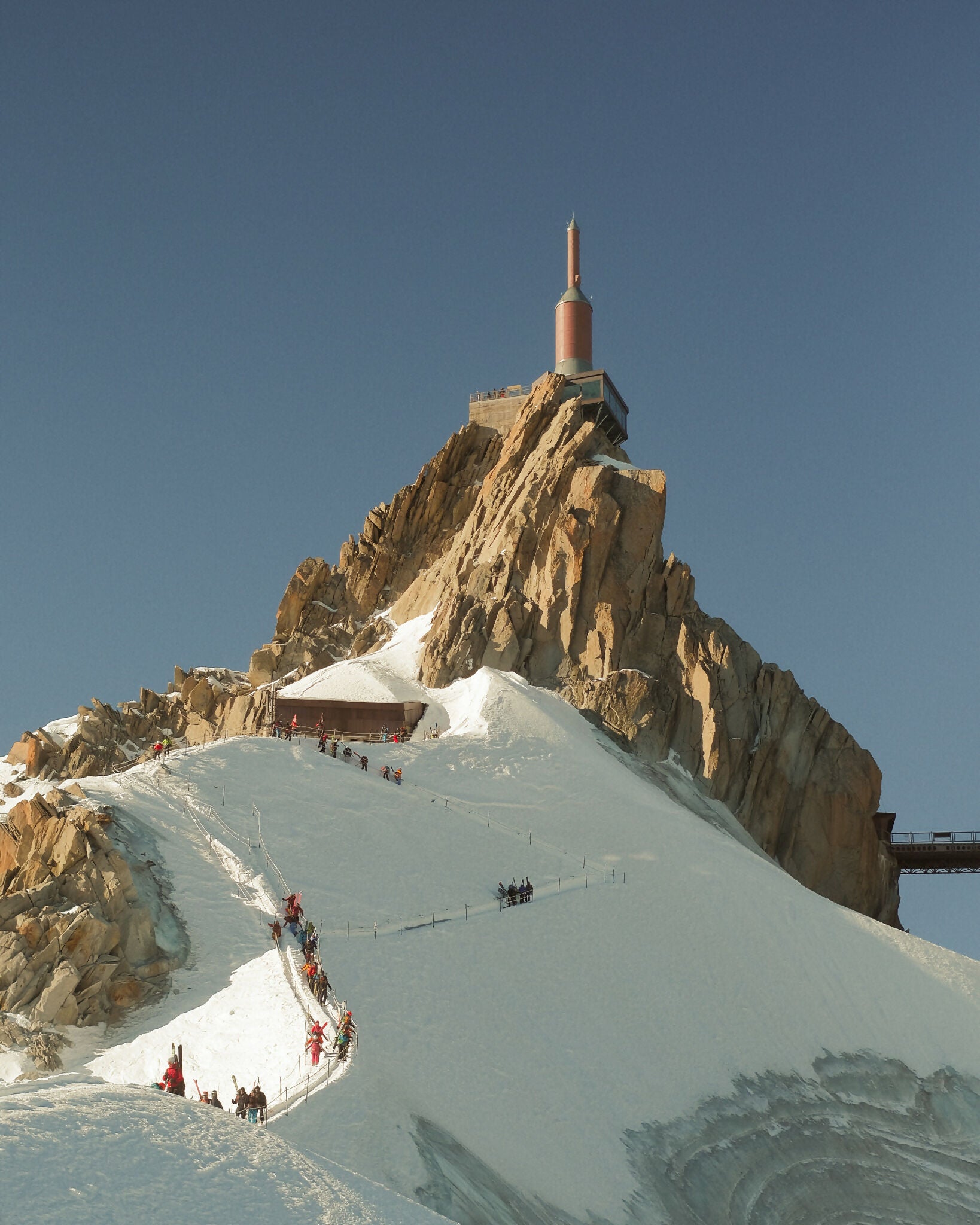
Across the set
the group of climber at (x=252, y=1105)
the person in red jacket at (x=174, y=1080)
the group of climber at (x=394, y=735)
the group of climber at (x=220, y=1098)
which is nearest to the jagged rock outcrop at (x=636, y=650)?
the group of climber at (x=394, y=735)

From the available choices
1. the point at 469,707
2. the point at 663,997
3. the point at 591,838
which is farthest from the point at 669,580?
the point at 663,997

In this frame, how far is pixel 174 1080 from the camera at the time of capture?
22.3 meters

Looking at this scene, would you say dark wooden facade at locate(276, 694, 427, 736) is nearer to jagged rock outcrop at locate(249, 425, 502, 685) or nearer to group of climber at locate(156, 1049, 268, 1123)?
jagged rock outcrop at locate(249, 425, 502, 685)

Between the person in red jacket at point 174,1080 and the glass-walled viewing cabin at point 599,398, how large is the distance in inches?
2816

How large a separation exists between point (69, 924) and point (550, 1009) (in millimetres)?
12599

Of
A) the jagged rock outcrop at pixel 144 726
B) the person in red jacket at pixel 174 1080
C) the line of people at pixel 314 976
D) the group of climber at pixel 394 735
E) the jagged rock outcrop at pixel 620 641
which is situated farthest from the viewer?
the jagged rock outcrop at pixel 144 726

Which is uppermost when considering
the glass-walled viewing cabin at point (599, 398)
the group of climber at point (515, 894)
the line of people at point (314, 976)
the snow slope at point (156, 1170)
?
the glass-walled viewing cabin at point (599, 398)

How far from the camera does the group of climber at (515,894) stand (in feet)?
127

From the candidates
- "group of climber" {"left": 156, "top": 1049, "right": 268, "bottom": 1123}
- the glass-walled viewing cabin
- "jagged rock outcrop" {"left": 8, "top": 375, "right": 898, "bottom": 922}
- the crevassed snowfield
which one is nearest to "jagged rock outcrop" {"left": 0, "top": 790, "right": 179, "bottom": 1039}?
the crevassed snowfield

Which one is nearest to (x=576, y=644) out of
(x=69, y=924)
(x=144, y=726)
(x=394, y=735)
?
(x=394, y=735)

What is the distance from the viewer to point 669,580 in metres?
78.1

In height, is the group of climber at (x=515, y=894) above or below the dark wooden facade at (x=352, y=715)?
below

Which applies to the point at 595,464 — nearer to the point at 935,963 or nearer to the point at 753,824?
the point at 753,824

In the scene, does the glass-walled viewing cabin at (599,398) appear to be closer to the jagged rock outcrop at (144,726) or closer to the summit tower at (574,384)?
the summit tower at (574,384)
